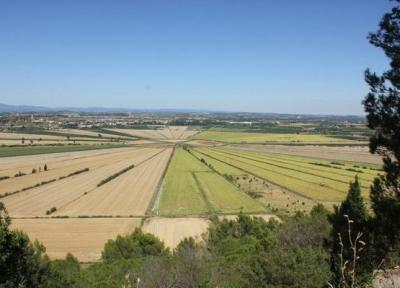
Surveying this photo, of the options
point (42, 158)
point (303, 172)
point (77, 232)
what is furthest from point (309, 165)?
point (77, 232)

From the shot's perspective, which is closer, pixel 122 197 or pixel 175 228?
pixel 175 228

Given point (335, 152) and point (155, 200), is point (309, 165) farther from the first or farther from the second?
point (155, 200)

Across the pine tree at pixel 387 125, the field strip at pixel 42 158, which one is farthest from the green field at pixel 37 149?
the pine tree at pixel 387 125

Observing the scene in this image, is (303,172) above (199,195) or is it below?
above

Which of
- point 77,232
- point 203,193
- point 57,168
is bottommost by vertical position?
point 57,168

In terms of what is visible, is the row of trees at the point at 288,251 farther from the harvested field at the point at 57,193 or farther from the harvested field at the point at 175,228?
the harvested field at the point at 57,193

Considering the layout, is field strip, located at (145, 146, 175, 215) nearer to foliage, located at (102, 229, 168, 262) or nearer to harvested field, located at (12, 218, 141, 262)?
harvested field, located at (12, 218, 141, 262)

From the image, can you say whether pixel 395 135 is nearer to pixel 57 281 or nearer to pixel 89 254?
pixel 57 281
